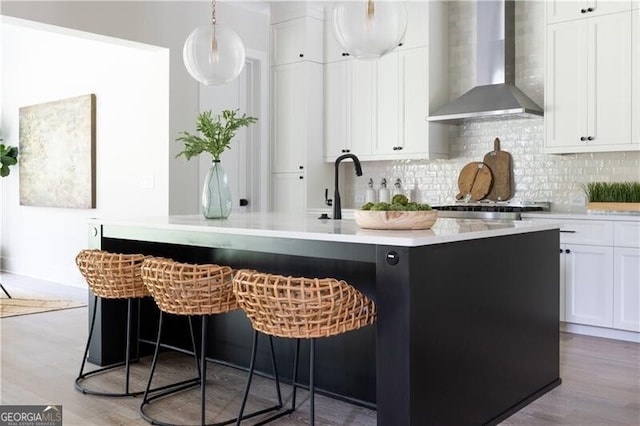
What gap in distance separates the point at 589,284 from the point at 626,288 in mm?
248

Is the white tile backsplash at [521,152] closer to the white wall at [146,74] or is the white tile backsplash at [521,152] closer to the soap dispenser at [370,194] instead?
the soap dispenser at [370,194]

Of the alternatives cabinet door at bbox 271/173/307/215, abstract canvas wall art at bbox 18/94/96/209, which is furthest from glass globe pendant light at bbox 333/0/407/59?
abstract canvas wall art at bbox 18/94/96/209

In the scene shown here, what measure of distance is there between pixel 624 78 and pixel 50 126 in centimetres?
590

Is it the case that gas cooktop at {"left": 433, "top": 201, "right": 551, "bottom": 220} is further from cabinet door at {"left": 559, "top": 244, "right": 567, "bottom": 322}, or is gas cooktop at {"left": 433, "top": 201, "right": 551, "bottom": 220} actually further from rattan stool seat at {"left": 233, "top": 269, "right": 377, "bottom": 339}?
rattan stool seat at {"left": 233, "top": 269, "right": 377, "bottom": 339}

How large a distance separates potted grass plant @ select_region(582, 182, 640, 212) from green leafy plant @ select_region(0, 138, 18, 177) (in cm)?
659

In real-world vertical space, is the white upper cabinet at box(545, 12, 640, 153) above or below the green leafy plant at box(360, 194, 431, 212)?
above

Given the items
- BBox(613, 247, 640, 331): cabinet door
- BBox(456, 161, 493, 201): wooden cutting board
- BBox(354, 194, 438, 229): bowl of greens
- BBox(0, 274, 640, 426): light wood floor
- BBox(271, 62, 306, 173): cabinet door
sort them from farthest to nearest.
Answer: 1. BBox(271, 62, 306, 173): cabinet door
2. BBox(456, 161, 493, 201): wooden cutting board
3. BBox(613, 247, 640, 331): cabinet door
4. BBox(0, 274, 640, 426): light wood floor
5. BBox(354, 194, 438, 229): bowl of greens

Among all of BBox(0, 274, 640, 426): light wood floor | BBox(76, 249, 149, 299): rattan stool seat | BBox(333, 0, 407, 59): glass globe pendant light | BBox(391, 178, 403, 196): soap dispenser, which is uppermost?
BBox(333, 0, 407, 59): glass globe pendant light

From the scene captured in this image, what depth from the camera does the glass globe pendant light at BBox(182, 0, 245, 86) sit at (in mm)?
3604

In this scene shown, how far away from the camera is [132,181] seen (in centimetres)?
600

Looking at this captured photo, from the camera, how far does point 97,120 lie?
6418mm

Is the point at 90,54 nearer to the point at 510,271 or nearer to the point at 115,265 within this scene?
the point at 115,265

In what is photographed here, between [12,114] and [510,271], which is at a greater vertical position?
[12,114]

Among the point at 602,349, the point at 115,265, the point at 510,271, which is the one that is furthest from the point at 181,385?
the point at 602,349
